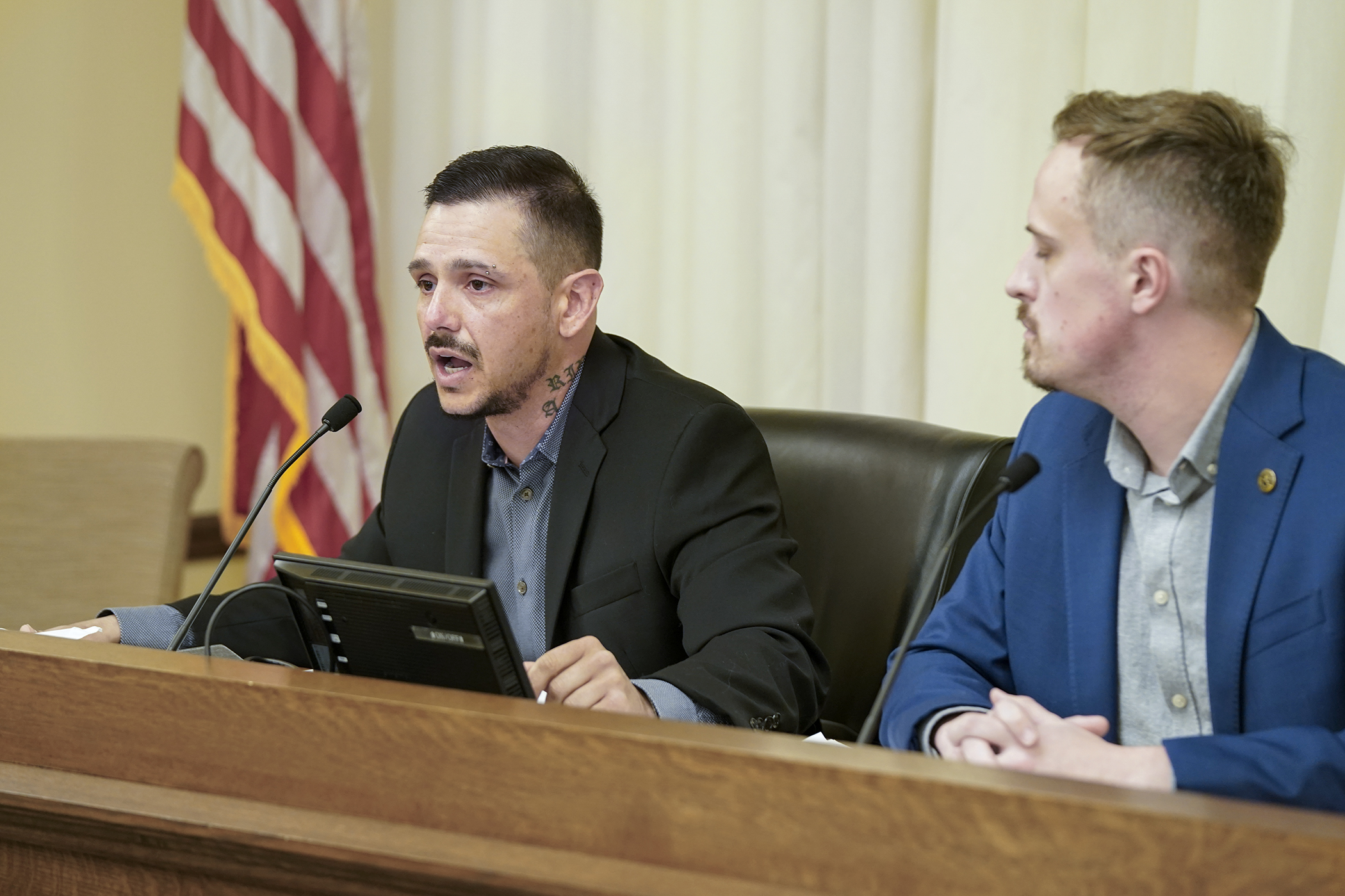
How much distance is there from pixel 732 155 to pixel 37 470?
1589mm

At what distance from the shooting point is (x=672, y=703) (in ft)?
4.88

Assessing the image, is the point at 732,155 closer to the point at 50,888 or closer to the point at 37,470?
the point at 37,470

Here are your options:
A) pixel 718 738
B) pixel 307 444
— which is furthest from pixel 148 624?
pixel 718 738

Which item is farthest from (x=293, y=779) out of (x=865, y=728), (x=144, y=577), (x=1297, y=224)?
(x=1297, y=224)

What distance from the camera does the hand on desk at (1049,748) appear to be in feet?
3.83

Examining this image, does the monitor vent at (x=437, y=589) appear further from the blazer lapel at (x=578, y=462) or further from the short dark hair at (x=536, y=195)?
the short dark hair at (x=536, y=195)

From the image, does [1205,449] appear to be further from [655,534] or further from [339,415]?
[339,415]

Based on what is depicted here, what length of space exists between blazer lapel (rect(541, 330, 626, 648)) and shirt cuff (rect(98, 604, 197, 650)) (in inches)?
19.9

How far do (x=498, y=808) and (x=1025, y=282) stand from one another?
0.86 m

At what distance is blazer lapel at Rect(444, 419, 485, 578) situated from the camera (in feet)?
6.23

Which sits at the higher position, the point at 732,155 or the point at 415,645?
the point at 732,155

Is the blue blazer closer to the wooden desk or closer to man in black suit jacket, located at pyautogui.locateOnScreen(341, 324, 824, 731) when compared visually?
man in black suit jacket, located at pyautogui.locateOnScreen(341, 324, 824, 731)

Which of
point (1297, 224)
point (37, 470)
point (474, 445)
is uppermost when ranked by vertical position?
point (1297, 224)

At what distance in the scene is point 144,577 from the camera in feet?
8.09
